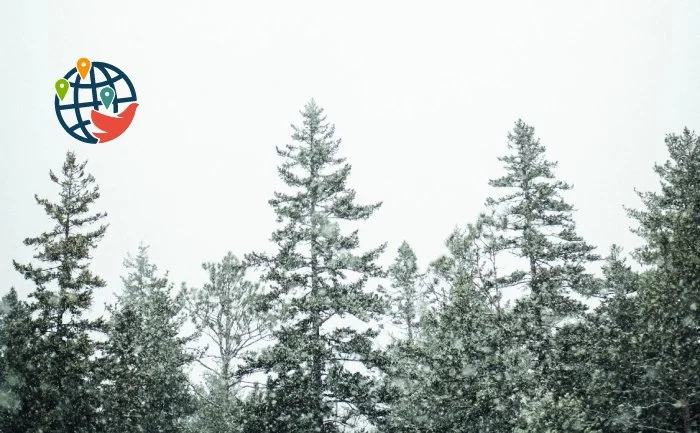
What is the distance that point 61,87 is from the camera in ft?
75.9

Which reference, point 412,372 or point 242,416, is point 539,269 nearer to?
point 412,372

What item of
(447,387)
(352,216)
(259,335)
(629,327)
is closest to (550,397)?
(447,387)

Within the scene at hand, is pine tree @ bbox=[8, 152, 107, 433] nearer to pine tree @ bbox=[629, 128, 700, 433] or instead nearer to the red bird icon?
the red bird icon

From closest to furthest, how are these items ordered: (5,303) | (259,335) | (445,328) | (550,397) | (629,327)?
1. (550,397)
2. (629,327)
3. (445,328)
4. (5,303)
5. (259,335)

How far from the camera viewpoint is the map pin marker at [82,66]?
80.1ft

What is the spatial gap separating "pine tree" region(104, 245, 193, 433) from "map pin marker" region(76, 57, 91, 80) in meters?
12.4

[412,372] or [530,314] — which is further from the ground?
[530,314]

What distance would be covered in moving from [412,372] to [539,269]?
25.6 feet

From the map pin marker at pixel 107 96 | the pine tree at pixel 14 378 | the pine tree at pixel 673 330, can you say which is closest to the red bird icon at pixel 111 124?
the map pin marker at pixel 107 96

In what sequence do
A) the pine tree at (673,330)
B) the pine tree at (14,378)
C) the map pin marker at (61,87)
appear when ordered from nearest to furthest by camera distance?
the pine tree at (673,330), the pine tree at (14,378), the map pin marker at (61,87)

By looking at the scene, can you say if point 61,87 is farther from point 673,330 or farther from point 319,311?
point 673,330

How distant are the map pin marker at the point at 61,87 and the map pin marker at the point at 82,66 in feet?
3.98

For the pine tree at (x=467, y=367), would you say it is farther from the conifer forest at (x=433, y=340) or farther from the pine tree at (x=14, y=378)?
the pine tree at (x=14, y=378)

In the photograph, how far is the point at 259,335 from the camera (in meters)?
27.4
